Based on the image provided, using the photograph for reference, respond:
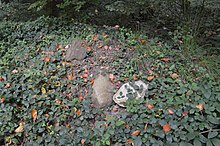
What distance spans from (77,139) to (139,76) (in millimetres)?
1020

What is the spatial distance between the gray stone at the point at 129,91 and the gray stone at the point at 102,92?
92mm

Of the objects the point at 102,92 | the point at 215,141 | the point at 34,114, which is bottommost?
the point at 34,114

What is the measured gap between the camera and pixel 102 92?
2.75 m

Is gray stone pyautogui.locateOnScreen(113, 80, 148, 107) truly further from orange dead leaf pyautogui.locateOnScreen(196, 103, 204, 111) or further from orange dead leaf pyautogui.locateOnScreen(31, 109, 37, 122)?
orange dead leaf pyautogui.locateOnScreen(31, 109, 37, 122)

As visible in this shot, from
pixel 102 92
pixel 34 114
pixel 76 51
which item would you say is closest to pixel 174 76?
pixel 102 92

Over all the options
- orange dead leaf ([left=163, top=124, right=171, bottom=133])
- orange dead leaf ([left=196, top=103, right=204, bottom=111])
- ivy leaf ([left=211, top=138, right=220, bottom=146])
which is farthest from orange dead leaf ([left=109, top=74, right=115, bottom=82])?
ivy leaf ([left=211, top=138, right=220, bottom=146])

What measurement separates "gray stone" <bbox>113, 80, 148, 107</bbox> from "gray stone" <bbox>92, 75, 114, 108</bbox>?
92mm

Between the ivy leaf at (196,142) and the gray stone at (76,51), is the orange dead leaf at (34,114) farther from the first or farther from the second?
the ivy leaf at (196,142)

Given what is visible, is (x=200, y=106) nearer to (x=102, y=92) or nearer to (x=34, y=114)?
(x=102, y=92)

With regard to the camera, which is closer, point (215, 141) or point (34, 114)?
point (215, 141)

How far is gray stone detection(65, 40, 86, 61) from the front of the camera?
11.1 feet

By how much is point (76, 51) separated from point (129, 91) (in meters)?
1.20

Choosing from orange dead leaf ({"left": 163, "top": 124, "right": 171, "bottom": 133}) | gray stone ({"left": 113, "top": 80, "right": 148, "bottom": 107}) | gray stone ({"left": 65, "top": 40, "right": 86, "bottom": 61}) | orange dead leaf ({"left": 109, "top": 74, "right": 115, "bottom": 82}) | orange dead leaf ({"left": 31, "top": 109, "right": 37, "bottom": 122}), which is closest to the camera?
orange dead leaf ({"left": 163, "top": 124, "right": 171, "bottom": 133})

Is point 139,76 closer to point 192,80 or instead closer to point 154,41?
point 192,80
